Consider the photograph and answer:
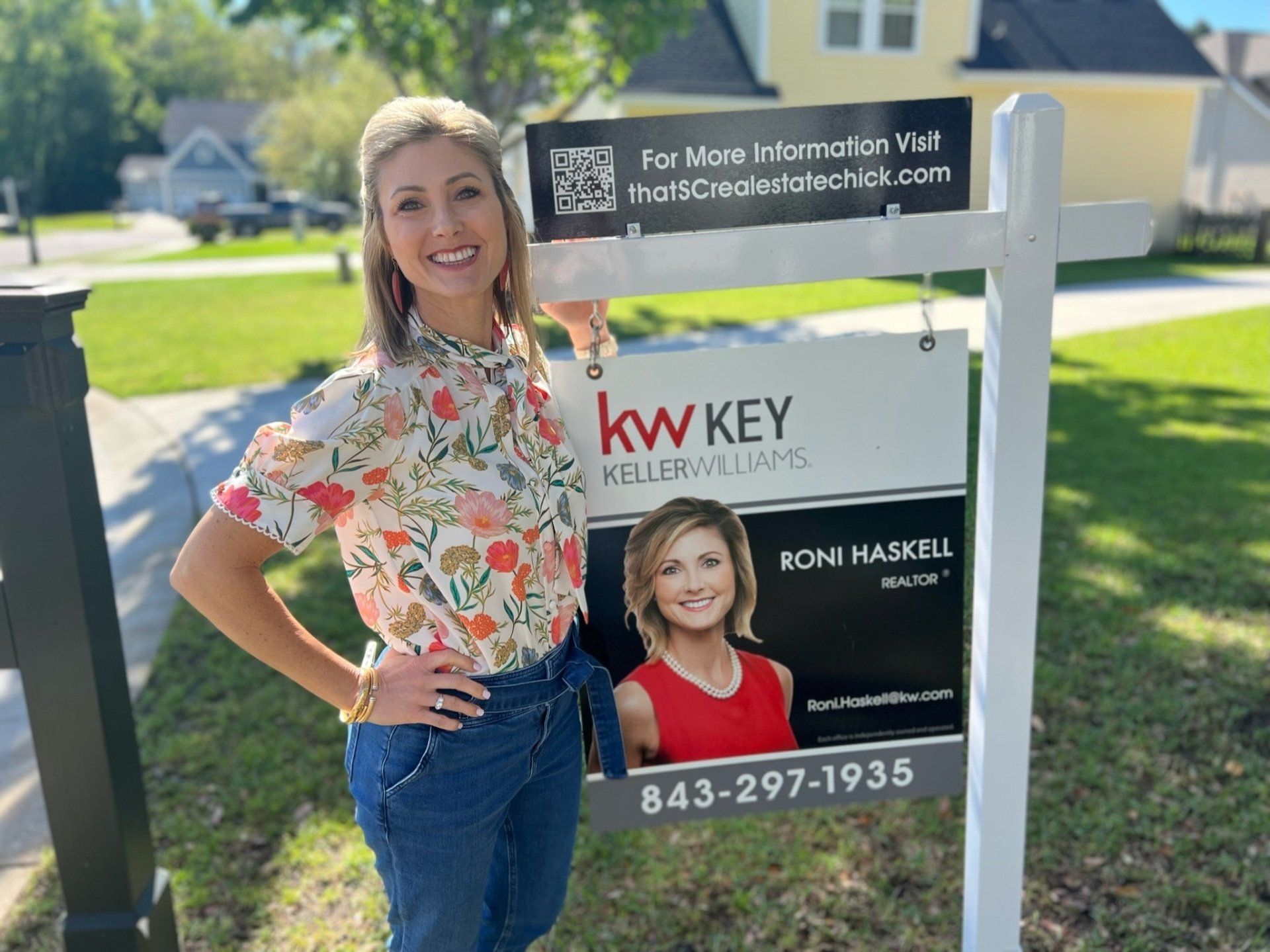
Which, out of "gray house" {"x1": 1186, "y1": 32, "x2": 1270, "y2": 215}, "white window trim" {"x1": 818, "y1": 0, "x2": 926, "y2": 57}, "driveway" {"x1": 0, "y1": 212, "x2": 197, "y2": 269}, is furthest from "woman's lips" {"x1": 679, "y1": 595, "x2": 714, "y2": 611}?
"gray house" {"x1": 1186, "y1": 32, "x2": 1270, "y2": 215}

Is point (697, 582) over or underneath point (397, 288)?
underneath

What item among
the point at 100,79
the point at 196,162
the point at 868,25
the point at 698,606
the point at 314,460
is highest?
the point at 100,79

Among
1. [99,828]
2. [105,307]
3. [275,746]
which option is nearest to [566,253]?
[99,828]

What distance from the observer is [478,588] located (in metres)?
1.72

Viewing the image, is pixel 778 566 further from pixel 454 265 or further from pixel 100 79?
pixel 100 79

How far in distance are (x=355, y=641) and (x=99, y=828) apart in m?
2.26

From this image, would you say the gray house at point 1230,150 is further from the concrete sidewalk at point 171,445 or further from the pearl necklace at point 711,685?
the pearl necklace at point 711,685

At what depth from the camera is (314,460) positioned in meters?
1.55

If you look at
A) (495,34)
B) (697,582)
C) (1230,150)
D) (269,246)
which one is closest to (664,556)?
(697,582)

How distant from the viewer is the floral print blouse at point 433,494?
1556 millimetres

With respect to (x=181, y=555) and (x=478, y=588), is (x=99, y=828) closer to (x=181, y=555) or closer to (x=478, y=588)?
(x=181, y=555)

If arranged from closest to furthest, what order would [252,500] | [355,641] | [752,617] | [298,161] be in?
[252,500]
[752,617]
[355,641]
[298,161]

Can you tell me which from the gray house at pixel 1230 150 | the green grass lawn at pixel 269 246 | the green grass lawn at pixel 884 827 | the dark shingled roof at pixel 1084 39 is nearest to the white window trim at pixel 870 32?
the dark shingled roof at pixel 1084 39

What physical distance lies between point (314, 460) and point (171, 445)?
21.8 ft
